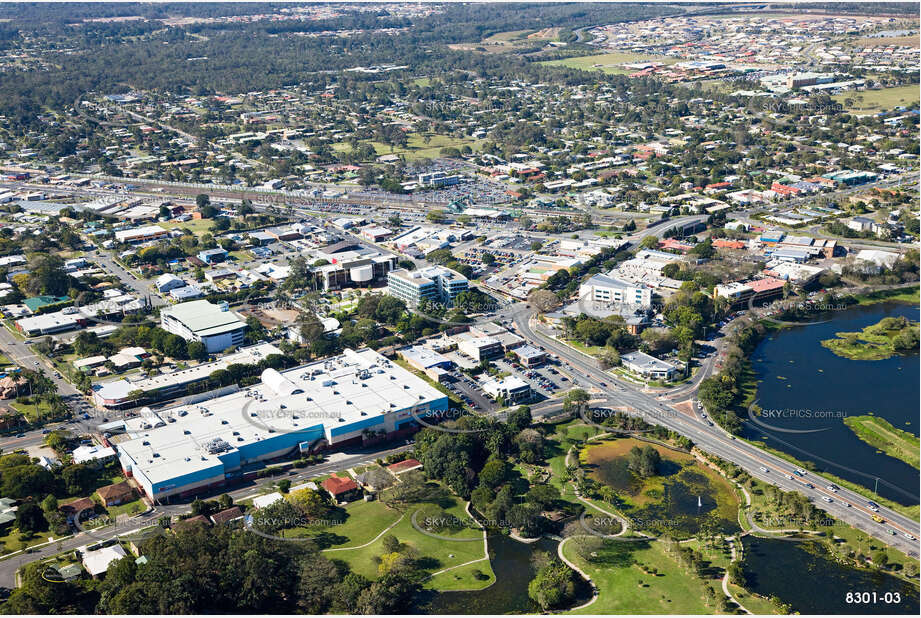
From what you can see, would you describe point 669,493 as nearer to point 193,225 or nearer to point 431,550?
point 431,550

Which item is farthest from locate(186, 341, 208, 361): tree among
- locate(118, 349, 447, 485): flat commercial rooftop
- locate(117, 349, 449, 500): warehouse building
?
locate(118, 349, 447, 485): flat commercial rooftop

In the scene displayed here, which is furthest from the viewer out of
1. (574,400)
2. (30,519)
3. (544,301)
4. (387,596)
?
(544,301)

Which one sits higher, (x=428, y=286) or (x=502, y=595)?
(x=428, y=286)

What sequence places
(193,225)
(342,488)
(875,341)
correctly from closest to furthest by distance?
(342,488), (875,341), (193,225)

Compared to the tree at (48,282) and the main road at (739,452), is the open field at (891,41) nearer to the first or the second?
the main road at (739,452)

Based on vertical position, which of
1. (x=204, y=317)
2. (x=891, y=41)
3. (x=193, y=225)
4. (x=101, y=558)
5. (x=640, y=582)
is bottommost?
(x=640, y=582)

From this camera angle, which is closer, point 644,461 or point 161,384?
point 644,461

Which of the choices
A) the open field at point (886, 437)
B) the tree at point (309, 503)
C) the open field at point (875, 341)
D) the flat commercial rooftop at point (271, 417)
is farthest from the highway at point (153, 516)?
the open field at point (875, 341)

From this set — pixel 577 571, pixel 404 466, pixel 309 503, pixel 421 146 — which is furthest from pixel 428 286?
pixel 421 146
